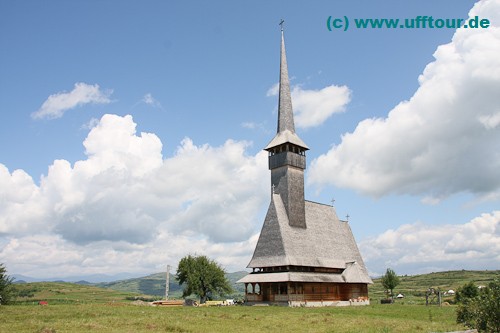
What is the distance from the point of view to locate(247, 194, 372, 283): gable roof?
49875 millimetres

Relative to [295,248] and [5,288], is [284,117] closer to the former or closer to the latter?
[295,248]

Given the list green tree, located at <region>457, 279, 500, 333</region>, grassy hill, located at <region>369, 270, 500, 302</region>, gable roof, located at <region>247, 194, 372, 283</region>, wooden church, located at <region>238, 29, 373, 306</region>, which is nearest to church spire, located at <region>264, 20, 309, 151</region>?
wooden church, located at <region>238, 29, 373, 306</region>

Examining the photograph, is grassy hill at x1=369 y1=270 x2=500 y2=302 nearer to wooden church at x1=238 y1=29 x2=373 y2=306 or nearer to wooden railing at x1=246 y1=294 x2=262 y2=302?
wooden church at x1=238 y1=29 x2=373 y2=306

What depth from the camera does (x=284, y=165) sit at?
55.1 m

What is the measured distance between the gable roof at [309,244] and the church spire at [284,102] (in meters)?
10.6

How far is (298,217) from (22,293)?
66414 millimetres

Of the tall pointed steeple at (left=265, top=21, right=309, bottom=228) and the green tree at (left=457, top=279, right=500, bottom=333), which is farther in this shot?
the tall pointed steeple at (left=265, top=21, right=309, bottom=228)

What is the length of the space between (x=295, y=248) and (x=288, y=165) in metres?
11.0

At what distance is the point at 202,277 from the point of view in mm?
56719

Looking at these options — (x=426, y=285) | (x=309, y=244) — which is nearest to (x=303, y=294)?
(x=309, y=244)

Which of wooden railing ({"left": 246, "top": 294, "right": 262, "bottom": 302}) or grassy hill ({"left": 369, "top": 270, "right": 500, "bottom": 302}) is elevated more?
wooden railing ({"left": 246, "top": 294, "right": 262, "bottom": 302})

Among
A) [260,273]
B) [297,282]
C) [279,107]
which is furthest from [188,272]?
[279,107]

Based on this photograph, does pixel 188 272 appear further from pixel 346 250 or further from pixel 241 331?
pixel 241 331

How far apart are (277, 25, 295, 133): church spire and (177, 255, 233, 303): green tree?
21.2 metres
